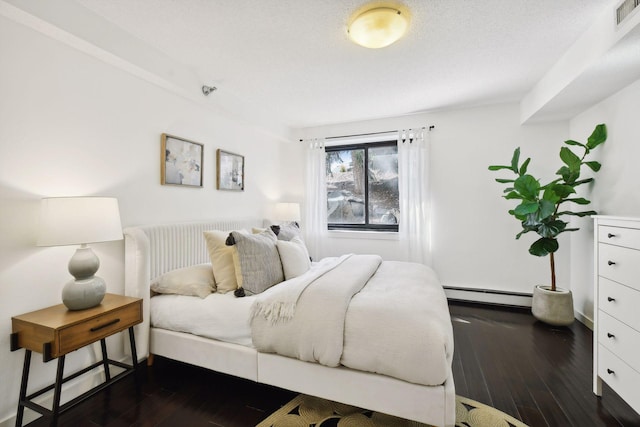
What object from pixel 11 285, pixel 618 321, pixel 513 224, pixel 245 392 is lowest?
pixel 245 392

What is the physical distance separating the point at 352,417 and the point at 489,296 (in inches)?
105

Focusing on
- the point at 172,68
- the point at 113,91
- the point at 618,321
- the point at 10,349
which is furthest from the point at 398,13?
the point at 10,349

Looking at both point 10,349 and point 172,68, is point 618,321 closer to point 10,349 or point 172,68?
point 10,349

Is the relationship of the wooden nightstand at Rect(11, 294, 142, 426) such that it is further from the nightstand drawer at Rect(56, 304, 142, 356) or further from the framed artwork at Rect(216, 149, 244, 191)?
the framed artwork at Rect(216, 149, 244, 191)

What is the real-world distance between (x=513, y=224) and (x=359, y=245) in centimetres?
194

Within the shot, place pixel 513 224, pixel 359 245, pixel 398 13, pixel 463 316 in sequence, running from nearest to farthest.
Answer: pixel 398 13 < pixel 463 316 < pixel 513 224 < pixel 359 245

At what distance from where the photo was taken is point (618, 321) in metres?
1.65

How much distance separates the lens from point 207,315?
196 centimetres

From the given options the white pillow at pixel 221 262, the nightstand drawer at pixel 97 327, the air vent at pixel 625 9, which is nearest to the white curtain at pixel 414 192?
→ the air vent at pixel 625 9

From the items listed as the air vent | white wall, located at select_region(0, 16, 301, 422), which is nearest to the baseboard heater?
the air vent

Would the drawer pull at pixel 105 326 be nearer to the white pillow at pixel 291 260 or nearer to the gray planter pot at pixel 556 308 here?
the white pillow at pixel 291 260

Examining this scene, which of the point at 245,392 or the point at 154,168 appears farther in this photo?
the point at 154,168

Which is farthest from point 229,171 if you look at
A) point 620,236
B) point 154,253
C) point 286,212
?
point 620,236

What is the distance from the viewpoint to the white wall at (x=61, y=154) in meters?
1.60
